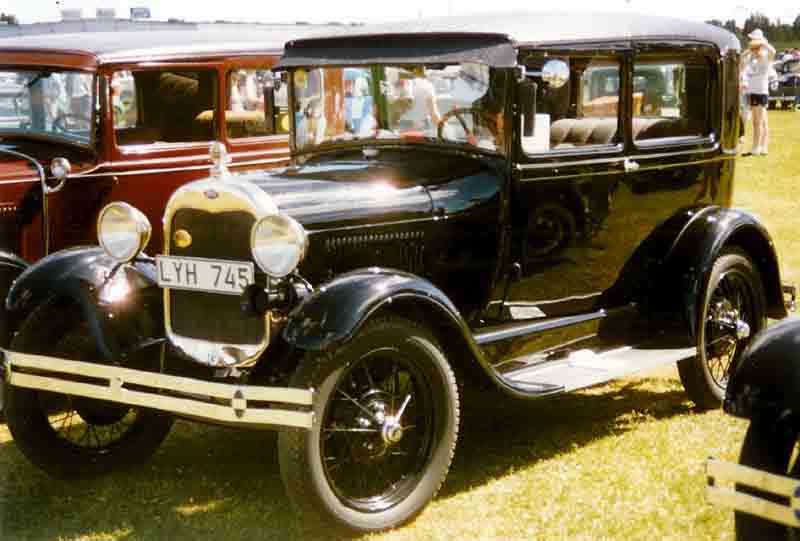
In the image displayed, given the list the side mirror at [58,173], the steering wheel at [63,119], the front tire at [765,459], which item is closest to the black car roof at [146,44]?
the steering wheel at [63,119]

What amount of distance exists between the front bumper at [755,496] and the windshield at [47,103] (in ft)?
14.6

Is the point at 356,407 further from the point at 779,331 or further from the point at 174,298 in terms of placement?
the point at 779,331

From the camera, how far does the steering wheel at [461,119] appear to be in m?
4.72

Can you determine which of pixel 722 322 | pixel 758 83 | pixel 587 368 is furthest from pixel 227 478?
pixel 758 83

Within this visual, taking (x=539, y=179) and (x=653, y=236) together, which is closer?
(x=539, y=179)

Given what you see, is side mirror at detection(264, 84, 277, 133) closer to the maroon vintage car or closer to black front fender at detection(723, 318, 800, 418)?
the maroon vintage car

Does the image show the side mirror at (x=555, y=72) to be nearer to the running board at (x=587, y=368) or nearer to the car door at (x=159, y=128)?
the running board at (x=587, y=368)

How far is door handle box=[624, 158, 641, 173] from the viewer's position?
518 centimetres

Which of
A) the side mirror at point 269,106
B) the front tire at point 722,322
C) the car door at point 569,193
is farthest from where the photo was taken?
the side mirror at point 269,106

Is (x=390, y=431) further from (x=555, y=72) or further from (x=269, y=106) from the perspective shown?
(x=269, y=106)

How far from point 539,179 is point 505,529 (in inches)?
60.2

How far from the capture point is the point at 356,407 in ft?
13.2

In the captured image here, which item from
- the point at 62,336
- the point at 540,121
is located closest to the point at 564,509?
the point at 540,121

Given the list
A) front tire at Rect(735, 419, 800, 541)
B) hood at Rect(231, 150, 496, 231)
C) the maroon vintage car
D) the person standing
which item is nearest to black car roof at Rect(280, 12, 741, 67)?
hood at Rect(231, 150, 496, 231)
